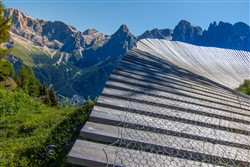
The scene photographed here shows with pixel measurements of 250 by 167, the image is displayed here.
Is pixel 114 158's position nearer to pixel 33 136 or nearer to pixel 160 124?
pixel 160 124

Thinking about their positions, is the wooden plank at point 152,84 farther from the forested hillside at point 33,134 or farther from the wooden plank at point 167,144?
the forested hillside at point 33,134

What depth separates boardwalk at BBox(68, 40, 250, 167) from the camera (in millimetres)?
2391

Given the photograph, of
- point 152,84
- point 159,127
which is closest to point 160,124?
point 159,127

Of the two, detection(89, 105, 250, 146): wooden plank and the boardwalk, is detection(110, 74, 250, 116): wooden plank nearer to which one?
the boardwalk

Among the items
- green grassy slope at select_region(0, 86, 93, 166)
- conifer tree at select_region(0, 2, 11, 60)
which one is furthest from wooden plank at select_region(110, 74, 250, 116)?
conifer tree at select_region(0, 2, 11, 60)

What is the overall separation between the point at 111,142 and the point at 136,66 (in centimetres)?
325

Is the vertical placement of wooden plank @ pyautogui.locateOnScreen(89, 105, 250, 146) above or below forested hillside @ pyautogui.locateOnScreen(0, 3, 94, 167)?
above

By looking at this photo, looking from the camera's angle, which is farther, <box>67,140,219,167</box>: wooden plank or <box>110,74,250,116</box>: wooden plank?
<box>110,74,250,116</box>: wooden plank

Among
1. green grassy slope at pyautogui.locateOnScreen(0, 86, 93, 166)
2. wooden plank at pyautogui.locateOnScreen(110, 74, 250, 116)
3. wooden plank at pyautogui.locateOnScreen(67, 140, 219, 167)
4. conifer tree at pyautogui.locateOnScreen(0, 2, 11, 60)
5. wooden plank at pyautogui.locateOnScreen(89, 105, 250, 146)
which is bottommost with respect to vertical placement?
green grassy slope at pyautogui.locateOnScreen(0, 86, 93, 166)

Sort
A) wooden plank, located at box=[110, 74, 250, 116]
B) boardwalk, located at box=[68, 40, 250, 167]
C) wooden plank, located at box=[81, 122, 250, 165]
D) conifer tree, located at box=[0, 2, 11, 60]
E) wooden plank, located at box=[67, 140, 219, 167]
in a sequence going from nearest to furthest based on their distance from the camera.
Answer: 1. wooden plank, located at box=[67, 140, 219, 167]
2. boardwalk, located at box=[68, 40, 250, 167]
3. wooden plank, located at box=[81, 122, 250, 165]
4. wooden plank, located at box=[110, 74, 250, 116]
5. conifer tree, located at box=[0, 2, 11, 60]

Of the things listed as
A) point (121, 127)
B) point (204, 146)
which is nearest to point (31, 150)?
point (121, 127)

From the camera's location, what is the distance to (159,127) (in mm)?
2930

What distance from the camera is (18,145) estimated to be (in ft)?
28.0

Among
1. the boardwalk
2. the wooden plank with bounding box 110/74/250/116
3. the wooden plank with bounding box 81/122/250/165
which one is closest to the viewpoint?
the boardwalk
